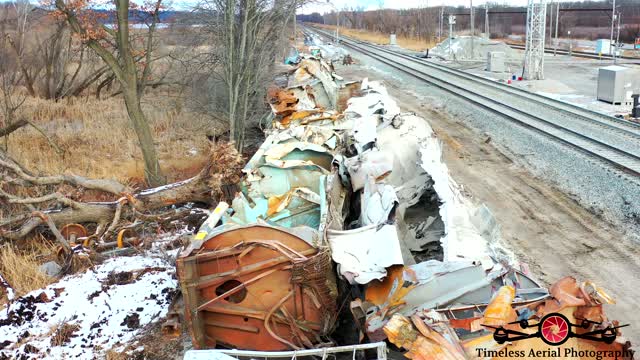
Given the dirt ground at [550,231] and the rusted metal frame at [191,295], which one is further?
the dirt ground at [550,231]

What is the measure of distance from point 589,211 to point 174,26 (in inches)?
494

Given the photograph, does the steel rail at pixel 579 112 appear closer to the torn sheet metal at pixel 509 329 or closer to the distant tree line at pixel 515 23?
the torn sheet metal at pixel 509 329

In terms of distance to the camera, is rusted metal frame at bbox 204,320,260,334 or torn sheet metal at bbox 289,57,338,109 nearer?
rusted metal frame at bbox 204,320,260,334

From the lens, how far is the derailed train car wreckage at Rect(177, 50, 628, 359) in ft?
12.8

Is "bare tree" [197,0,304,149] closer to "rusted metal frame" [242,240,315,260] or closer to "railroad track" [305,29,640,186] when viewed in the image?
"railroad track" [305,29,640,186]

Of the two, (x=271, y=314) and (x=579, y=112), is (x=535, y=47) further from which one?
(x=271, y=314)

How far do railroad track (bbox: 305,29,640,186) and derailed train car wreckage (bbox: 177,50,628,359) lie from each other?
677cm

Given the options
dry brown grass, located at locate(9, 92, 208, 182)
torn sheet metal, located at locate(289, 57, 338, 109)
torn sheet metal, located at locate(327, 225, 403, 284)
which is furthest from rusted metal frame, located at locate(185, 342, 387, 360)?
torn sheet metal, located at locate(289, 57, 338, 109)

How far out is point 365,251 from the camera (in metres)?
5.25

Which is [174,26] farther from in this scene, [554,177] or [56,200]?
[554,177]

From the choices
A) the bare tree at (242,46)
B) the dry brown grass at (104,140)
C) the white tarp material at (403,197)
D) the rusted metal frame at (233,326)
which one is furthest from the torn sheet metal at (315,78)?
the rusted metal frame at (233,326)

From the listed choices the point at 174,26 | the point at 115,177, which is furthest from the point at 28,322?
the point at 174,26

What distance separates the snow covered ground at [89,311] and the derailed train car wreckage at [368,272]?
1.35 m

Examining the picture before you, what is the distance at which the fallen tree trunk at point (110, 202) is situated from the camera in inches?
327
